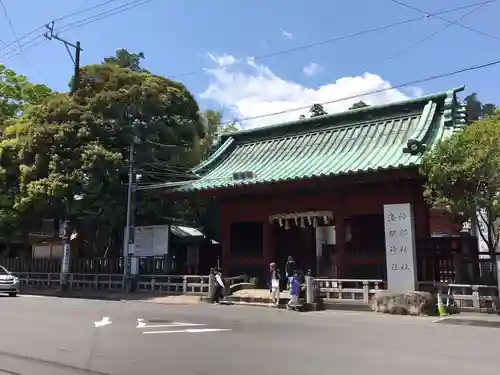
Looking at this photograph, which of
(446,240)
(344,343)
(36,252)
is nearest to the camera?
(344,343)

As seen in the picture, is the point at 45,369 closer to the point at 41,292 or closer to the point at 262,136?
the point at 262,136

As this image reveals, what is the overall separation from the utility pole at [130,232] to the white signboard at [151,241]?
42 cm

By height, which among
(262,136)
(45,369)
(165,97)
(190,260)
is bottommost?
(45,369)

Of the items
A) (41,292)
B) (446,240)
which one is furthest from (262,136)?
(41,292)

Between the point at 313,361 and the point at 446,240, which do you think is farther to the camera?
the point at 446,240

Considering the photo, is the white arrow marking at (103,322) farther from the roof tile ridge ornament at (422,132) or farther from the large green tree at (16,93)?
the large green tree at (16,93)

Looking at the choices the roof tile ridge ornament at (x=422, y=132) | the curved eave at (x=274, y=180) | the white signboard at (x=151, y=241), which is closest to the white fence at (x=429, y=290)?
the curved eave at (x=274, y=180)

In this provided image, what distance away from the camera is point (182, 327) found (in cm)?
1435

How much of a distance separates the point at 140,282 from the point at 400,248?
1417cm

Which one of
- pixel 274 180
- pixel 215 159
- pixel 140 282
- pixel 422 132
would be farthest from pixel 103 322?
pixel 215 159

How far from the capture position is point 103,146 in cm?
2877

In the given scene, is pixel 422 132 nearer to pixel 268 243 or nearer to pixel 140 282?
pixel 268 243

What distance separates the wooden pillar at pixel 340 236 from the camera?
22.8 m

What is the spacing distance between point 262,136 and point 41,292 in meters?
14.6
